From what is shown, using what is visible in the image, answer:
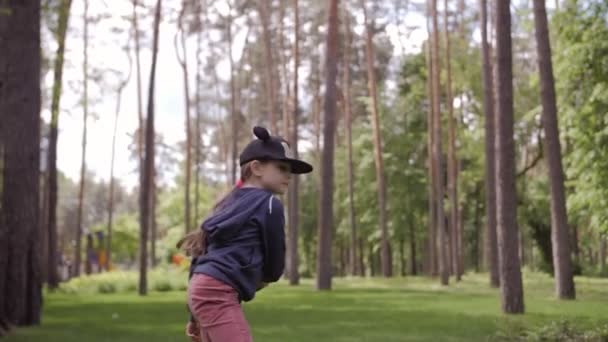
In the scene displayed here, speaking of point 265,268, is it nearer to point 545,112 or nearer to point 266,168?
point 266,168

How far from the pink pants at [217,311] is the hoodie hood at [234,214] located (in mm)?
209

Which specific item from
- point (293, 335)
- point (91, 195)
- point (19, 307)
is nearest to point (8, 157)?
point (19, 307)

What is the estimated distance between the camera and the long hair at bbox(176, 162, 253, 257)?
3996mm

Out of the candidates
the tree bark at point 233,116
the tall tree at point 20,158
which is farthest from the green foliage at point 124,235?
the tall tree at point 20,158

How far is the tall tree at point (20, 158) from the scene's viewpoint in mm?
13914

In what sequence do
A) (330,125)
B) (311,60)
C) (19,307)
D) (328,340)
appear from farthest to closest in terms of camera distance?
1. (311,60)
2. (330,125)
3. (19,307)
4. (328,340)

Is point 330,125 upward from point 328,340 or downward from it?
upward

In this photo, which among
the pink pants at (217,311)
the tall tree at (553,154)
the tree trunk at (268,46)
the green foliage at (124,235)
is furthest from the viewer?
the green foliage at (124,235)

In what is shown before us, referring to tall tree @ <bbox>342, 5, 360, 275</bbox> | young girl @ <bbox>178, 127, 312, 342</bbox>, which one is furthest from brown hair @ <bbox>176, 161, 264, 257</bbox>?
tall tree @ <bbox>342, 5, 360, 275</bbox>

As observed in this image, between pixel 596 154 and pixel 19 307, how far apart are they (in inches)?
533

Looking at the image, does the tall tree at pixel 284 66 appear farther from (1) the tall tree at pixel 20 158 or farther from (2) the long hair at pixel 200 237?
(2) the long hair at pixel 200 237

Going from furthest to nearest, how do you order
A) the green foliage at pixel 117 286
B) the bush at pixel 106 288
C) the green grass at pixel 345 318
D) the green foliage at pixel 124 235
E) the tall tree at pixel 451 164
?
the green foliage at pixel 124 235 < the tall tree at pixel 451 164 < the bush at pixel 106 288 < the green foliage at pixel 117 286 < the green grass at pixel 345 318

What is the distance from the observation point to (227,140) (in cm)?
Answer: 5488

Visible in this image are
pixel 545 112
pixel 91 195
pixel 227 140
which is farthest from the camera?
pixel 91 195
